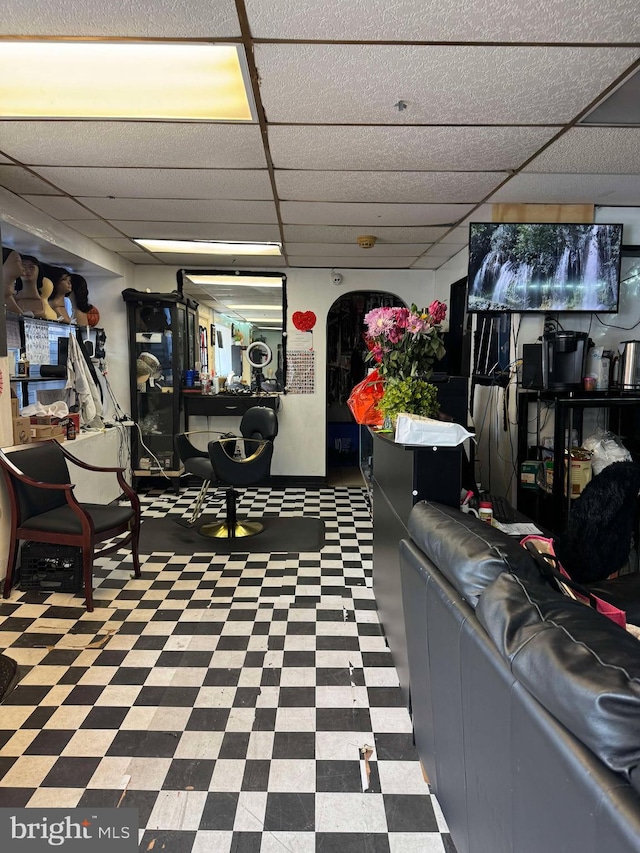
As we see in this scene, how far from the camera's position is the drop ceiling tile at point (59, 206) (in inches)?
142

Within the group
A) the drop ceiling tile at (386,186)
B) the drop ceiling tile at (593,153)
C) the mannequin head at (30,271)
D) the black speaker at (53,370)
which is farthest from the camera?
the black speaker at (53,370)

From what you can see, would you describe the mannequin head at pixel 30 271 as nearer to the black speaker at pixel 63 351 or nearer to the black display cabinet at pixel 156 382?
the black speaker at pixel 63 351

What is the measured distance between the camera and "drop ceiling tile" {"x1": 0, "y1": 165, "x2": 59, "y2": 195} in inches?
121

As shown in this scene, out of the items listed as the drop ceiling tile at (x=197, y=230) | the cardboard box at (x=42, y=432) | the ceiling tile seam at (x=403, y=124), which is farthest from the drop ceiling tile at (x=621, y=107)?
the cardboard box at (x=42, y=432)

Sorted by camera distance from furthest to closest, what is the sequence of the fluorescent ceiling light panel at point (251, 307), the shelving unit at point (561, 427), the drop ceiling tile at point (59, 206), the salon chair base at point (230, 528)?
the fluorescent ceiling light panel at point (251, 307) → the salon chair base at point (230, 528) → the drop ceiling tile at point (59, 206) → the shelving unit at point (561, 427)

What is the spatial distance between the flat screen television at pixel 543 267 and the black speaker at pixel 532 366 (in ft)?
0.94

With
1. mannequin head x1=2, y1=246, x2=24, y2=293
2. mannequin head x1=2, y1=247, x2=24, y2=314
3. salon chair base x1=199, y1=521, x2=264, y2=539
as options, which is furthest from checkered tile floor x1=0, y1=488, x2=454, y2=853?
mannequin head x1=2, y1=246, x2=24, y2=293

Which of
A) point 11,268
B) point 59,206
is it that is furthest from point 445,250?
point 11,268

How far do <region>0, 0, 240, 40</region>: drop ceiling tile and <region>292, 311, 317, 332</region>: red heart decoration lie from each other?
4.37 metres

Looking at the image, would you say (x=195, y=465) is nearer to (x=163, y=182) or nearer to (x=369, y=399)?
(x=369, y=399)

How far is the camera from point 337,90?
2.12 m

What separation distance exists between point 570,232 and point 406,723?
130 inches

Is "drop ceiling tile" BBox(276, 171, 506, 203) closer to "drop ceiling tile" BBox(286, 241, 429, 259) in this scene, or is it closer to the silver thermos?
"drop ceiling tile" BBox(286, 241, 429, 259)

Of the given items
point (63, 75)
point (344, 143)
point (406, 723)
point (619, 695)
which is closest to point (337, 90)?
point (344, 143)
